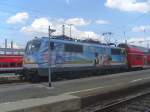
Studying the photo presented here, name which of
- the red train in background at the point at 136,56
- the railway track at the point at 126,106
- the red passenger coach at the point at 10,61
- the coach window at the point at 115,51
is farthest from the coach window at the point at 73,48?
the red train in background at the point at 136,56

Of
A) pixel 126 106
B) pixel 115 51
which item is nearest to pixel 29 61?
pixel 126 106

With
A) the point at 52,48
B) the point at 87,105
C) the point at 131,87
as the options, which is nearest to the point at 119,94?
the point at 131,87

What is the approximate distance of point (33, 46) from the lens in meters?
25.1

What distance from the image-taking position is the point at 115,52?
36.0 meters

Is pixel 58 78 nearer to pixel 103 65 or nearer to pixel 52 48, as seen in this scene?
pixel 52 48

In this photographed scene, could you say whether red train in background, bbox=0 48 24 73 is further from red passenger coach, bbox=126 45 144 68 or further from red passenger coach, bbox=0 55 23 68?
red passenger coach, bbox=126 45 144 68

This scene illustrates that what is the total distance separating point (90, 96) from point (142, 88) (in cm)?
762

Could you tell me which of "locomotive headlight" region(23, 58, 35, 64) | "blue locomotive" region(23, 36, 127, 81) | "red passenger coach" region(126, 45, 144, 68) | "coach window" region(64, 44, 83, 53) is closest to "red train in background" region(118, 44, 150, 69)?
"red passenger coach" region(126, 45, 144, 68)

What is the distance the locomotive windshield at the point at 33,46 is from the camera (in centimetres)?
2472

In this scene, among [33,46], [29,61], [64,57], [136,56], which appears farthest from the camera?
[136,56]

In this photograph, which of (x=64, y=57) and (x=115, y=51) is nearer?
(x=64, y=57)

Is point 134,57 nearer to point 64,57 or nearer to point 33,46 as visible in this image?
point 64,57

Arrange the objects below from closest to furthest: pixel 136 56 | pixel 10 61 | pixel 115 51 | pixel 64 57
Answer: pixel 64 57 < pixel 10 61 < pixel 115 51 < pixel 136 56

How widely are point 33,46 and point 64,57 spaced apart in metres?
2.73
